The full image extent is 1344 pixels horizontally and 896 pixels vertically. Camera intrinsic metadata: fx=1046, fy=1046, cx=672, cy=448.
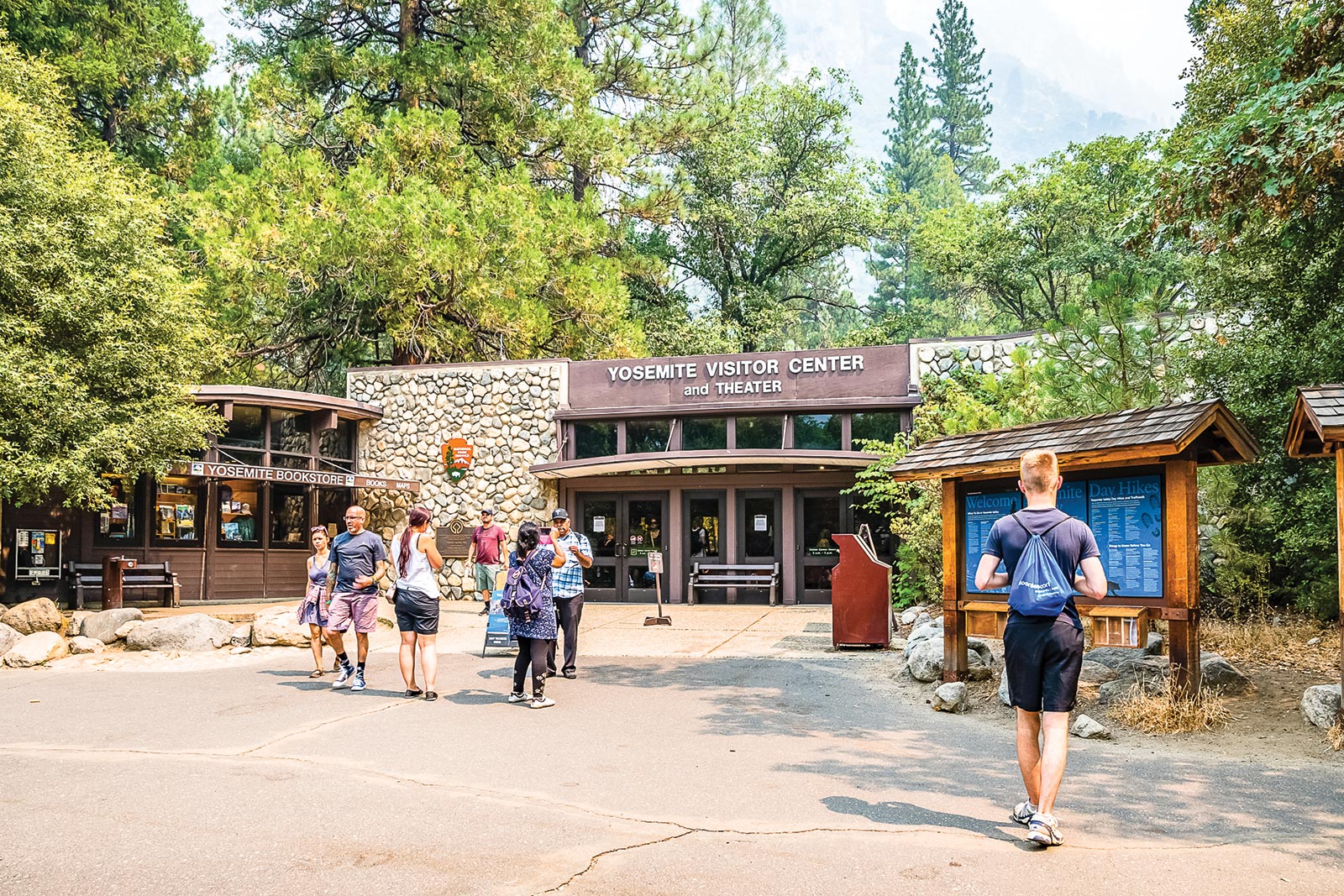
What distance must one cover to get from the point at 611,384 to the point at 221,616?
895 cm

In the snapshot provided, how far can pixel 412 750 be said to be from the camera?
686 centimetres

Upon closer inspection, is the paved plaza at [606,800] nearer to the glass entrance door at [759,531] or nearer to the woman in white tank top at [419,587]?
the woman in white tank top at [419,587]

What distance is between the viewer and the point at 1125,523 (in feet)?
27.1

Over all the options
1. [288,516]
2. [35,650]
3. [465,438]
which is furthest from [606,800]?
[465,438]

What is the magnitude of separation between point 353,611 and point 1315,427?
763 cm

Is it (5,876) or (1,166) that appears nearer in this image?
(5,876)

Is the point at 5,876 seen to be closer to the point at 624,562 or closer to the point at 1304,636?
the point at 1304,636

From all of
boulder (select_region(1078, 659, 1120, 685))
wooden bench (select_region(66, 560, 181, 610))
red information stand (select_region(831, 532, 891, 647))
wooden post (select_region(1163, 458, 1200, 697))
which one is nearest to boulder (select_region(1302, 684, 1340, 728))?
wooden post (select_region(1163, 458, 1200, 697))

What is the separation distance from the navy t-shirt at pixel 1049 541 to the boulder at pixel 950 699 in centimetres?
356

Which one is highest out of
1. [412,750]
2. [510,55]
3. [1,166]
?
[510,55]

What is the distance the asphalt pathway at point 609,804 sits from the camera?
171 inches

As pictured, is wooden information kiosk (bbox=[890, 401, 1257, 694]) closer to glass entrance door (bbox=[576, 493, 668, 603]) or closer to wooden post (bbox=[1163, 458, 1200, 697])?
wooden post (bbox=[1163, 458, 1200, 697])

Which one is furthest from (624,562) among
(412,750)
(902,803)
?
(902,803)

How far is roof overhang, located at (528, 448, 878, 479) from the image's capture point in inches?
741
